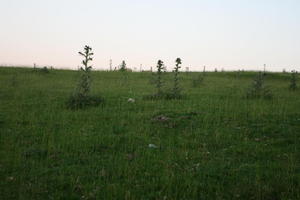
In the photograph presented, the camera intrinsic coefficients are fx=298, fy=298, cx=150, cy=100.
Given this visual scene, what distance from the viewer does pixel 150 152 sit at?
318 inches

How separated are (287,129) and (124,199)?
711 cm

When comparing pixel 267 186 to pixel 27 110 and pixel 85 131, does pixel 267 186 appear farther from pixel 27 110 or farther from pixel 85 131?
pixel 27 110

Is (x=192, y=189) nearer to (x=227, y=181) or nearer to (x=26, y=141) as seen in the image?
(x=227, y=181)

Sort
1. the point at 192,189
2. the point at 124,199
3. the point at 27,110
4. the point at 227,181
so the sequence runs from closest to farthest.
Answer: the point at 124,199 < the point at 192,189 < the point at 227,181 < the point at 27,110

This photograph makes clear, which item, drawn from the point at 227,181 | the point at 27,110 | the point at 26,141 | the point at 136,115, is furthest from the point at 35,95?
the point at 227,181

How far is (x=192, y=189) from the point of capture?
5.97 m

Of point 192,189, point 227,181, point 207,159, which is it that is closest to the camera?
point 192,189

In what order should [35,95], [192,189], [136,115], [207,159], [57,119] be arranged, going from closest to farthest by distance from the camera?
[192,189]
[207,159]
[57,119]
[136,115]
[35,95]

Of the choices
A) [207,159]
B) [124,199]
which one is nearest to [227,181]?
[207,159]

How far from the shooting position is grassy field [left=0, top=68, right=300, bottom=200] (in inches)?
236

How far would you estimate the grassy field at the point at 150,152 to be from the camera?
6.00 metres

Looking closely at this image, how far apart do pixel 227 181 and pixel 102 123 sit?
6150mm

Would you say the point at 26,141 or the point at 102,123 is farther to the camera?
the point at 102,123

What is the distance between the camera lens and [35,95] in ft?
60.8
